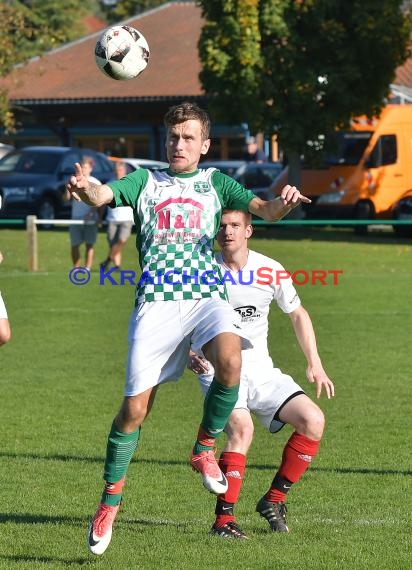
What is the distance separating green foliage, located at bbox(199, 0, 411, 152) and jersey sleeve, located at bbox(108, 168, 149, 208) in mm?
25939

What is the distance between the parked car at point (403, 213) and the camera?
103 feet

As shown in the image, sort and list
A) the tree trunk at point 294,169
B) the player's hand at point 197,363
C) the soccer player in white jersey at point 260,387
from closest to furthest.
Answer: the player's hand at point 197,363
the soccer player in white jersey at point 260,387
the tree trunk at point 294,169

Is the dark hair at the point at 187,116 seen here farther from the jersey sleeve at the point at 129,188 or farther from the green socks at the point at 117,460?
the green socks at the point at 117,460

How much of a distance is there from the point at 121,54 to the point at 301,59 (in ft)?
79.8

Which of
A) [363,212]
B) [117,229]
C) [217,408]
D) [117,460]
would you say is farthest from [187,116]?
[363,212]

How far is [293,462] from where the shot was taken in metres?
6.97

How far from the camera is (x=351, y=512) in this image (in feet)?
24.1

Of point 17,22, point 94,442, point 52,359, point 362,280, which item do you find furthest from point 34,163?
point 94,442

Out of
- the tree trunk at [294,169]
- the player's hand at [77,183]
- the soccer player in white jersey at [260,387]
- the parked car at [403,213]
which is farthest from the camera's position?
the tree trunk at [294,169]

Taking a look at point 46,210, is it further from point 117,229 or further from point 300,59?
point 117,229

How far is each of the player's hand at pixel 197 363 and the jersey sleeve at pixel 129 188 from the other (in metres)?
0.83

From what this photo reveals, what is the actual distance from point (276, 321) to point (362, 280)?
592 cm

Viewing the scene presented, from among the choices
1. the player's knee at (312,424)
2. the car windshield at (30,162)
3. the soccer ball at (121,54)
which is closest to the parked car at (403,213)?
the car windshield at (30,162)

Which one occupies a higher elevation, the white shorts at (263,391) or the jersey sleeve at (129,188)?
the jersey sleeve at (129,188)
